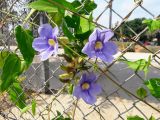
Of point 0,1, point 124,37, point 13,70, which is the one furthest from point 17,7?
point 124,37

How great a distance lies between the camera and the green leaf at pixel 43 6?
881 millimetres

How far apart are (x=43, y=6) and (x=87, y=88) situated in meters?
0.23

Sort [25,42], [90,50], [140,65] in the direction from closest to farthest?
1. [90,50]
2. [140,65]
3. [25,42]

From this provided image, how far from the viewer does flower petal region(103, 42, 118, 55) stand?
0.80 meters

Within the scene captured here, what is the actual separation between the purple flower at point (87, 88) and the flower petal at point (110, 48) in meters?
0.11

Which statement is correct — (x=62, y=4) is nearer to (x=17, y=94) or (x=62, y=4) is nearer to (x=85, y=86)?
(x=85, y=86)

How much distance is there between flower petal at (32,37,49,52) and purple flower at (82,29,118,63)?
117mm

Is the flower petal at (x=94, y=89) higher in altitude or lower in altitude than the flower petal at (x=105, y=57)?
lower

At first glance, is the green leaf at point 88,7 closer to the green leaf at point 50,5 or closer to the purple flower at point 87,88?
the green leaf at point 50,5

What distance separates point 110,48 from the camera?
2.63 feet

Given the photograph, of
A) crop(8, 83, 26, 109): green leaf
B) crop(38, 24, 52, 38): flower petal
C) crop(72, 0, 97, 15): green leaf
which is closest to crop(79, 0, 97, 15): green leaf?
crop(72, 0, 97, 15): green leaf

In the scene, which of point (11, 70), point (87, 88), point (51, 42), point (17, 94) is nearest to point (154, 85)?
point (87, 88)

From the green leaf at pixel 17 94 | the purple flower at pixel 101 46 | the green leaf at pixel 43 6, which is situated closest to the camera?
the purple flower at pixel 101 46

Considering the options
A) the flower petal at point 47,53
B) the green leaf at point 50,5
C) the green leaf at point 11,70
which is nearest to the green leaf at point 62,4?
the green leaf at point 50,5
